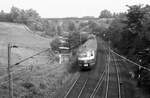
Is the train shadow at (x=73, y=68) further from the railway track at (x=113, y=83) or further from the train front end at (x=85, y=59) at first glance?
the railway track at (x=113, y=83)

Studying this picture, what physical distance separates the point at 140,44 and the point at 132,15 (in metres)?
10.1

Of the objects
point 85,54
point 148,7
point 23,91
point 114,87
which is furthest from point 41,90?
point 148,7

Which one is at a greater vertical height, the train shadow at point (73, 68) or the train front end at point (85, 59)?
the train front end at point (85, 59)

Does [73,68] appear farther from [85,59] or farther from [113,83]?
[113,83]

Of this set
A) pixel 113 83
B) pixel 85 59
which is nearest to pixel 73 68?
pixel 85 59

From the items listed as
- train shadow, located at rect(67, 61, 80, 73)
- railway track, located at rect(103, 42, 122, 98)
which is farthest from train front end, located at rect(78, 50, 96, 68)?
railway track, located at rect(103, 42, 122, 98)

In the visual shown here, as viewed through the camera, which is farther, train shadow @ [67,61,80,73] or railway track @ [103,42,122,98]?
train shadow @ [67,61,80,73]

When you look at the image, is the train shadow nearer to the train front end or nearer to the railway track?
the train front end

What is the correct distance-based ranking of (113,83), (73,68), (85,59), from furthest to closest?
(73,68) → (85,59) → (113,83)

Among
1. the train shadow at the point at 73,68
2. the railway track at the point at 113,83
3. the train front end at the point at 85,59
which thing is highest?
the train front end at the point at 85,59

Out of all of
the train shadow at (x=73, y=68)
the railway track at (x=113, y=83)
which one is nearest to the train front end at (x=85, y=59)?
the train shadow at (x=73, y=68)

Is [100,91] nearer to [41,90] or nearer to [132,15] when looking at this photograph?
[41,90]

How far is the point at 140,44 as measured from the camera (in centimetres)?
3228

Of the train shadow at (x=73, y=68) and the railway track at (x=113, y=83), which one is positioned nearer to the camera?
the railway track at (x=113, y=83)
